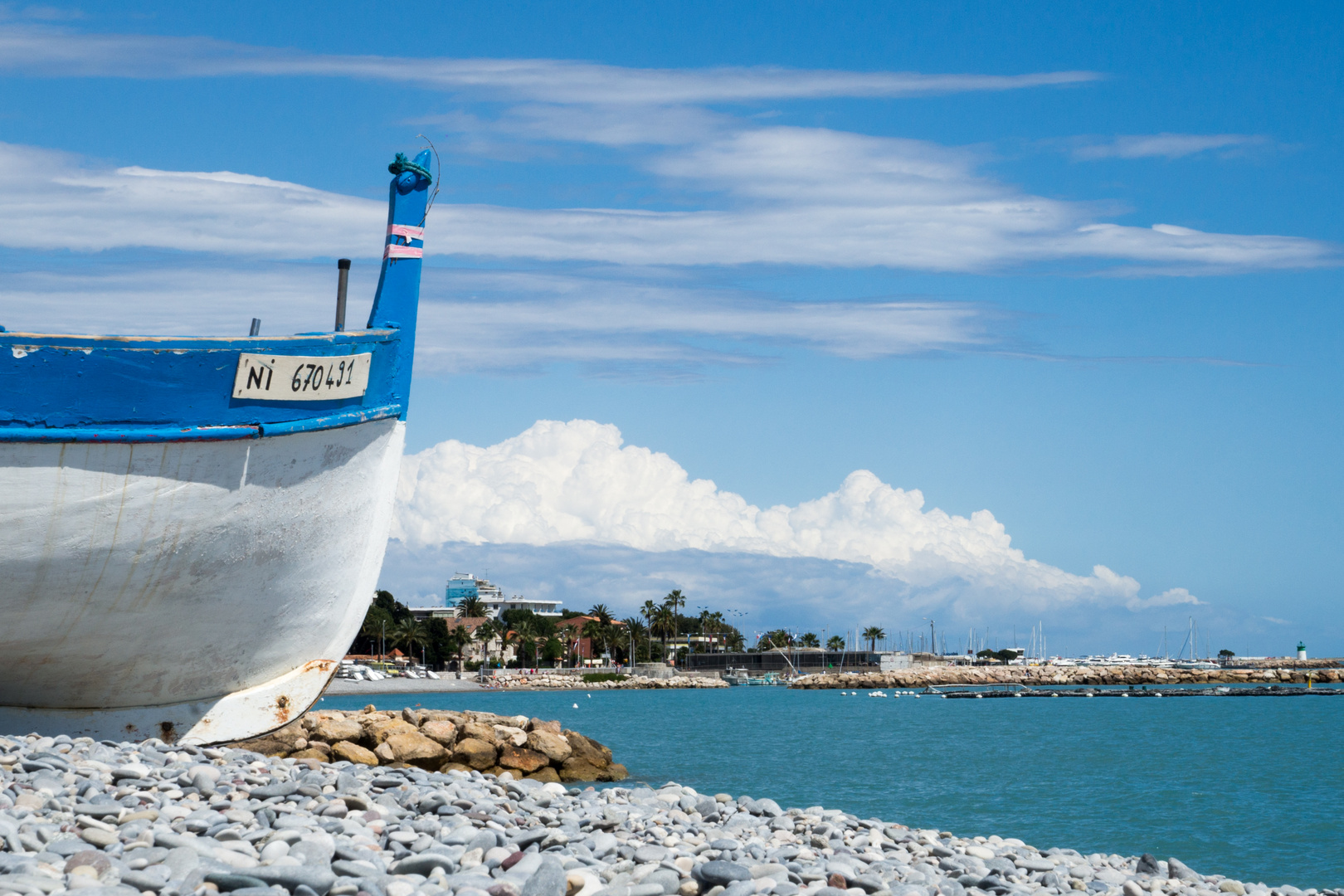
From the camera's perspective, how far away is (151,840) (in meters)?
6.14

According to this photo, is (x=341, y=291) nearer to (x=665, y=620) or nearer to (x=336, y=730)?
(x=336, y=730)

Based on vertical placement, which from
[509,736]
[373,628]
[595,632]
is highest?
[595,632]

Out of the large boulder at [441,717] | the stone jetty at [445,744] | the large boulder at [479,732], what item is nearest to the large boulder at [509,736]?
the stone jetty at [445,744]

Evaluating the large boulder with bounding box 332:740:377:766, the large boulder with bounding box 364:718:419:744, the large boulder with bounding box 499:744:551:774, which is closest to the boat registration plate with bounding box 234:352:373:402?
the large boulder with bounding box 332:740:377:766

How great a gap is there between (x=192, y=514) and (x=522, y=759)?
1528 cm

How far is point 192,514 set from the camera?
9.58 meters

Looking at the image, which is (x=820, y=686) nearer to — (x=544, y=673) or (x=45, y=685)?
(x=544, y=673)

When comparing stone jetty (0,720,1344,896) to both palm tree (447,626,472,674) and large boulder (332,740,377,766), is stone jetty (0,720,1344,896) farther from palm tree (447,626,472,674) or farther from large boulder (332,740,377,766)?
palm tree (447,626,472,674)

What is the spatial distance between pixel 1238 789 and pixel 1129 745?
51.5 feet

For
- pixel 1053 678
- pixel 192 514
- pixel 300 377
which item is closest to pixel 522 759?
pixel 300 377

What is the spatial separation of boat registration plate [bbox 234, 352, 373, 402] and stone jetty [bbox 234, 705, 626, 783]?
8.67 metres

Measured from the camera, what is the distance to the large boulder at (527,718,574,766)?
24.1 meters

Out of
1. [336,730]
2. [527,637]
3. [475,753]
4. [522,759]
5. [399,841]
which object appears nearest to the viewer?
[399,841]

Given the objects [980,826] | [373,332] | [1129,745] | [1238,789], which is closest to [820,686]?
[1129,745]
